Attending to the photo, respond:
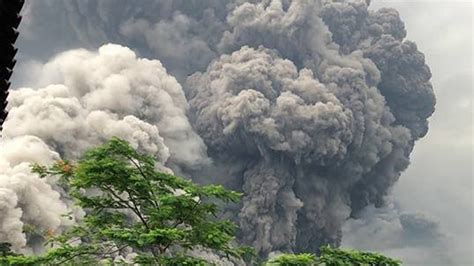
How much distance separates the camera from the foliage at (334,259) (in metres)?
18.5

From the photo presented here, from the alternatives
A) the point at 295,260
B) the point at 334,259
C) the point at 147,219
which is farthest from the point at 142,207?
the point at 334,259

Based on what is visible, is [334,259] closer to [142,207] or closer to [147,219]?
[147,219]

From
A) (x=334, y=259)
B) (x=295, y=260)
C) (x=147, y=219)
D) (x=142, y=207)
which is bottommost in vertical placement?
(x=295, y=260)

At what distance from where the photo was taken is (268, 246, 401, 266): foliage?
1852 centimetres

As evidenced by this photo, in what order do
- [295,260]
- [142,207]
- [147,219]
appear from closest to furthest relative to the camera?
[295,260] → [147,219] → [142,207]

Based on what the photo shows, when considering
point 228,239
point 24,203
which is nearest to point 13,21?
point 228,239

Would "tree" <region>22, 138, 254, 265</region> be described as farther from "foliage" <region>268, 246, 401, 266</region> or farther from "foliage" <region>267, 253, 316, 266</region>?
"foliage" <region>268, 246, 401, 266</region>

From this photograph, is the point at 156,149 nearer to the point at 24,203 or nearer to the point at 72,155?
the point at 72,155

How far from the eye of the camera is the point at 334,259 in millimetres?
18609

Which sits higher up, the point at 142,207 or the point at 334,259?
the point at 142,207

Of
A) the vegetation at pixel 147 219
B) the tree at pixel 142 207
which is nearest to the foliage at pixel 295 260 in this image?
the vegetation at pixel 147 219

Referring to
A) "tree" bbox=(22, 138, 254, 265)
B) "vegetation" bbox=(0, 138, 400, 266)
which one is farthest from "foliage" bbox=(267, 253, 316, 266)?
"tree" bbox=(22, 138, 254, 265)

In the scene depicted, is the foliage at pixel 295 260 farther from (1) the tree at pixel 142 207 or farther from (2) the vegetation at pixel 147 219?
(1) the tree at pixel 142 207

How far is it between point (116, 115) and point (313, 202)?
33.1 meters
